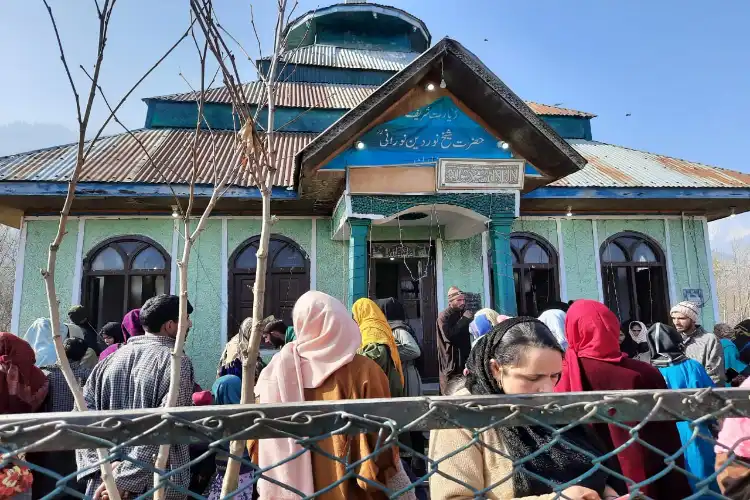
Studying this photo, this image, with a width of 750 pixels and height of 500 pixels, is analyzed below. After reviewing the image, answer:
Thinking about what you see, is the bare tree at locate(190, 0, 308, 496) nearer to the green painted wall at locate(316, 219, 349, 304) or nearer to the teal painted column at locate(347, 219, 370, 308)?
the teal painted column at locate(347, 219, 370, 308)

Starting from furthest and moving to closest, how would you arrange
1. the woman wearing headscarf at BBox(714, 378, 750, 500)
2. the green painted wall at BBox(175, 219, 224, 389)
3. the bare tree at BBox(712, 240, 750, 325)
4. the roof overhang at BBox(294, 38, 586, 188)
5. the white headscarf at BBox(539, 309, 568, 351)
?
1. the bare tree at BBox(712, 240, 750, 325)
2. the green painted wall at BBox(175, 219, 224, 389)
3. the roof overhang at BBox(294, 38, 586, 188)
4. the white headscarf at BBox(539, 309, 568, 351)
5. the woman wearing headscarf at BBox(714, 378, 750, 500)

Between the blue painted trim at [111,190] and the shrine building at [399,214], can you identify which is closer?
the shrine building at [399,214]

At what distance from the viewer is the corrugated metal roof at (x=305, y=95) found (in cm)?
1054

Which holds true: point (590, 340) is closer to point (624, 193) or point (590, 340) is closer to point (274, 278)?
point (624, 193)

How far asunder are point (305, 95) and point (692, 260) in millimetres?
8993

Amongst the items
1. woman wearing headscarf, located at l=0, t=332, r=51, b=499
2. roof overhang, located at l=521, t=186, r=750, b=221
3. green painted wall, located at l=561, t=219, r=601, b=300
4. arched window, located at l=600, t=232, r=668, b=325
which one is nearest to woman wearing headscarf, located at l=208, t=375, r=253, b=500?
woman wearing headscarf, located at l=0, t=332, r=51, b=499

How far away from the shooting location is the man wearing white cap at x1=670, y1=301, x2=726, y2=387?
440cm

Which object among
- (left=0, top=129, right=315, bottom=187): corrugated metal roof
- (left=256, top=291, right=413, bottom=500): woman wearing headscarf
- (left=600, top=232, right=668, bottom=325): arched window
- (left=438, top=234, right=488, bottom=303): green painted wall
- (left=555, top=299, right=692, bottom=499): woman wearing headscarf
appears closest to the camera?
(left=256, top=291, right=413, bottom=500): woman wearing headscarf

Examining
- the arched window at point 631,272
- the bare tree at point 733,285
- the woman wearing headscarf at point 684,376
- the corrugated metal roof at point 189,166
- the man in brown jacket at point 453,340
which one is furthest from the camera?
the bare tree at point 733,285

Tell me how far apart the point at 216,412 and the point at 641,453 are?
228 cm

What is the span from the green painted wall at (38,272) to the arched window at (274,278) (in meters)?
2.53

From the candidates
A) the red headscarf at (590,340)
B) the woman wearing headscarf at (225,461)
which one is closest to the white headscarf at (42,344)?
the woman wearing headscarf at (225,461)

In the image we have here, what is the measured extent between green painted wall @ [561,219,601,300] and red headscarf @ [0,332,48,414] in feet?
25.9

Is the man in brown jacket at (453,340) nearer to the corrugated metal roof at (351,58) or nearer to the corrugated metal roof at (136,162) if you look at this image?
the corrugated metal roof at (136,162)
